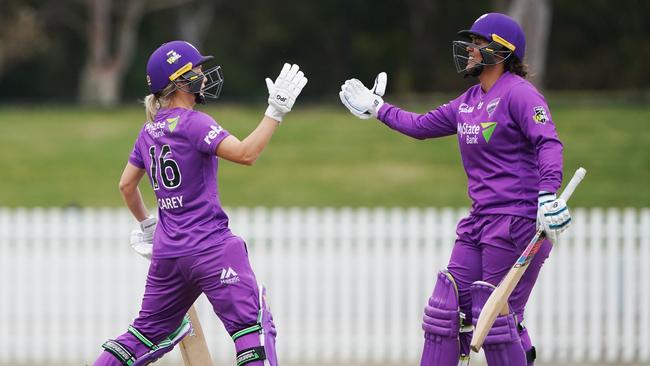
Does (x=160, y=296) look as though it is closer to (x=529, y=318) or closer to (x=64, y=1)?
(x=529, y=318)

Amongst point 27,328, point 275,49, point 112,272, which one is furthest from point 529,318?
point 275,49

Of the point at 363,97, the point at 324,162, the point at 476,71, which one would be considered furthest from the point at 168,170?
the point at 324,162

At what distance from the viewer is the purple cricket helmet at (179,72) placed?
Answer: 6402 millimetres

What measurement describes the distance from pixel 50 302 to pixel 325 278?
7.61ft

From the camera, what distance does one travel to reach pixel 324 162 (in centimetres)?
2136

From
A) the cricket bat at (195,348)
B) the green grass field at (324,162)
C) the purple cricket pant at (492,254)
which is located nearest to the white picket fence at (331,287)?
the cricket bat at (195,348)

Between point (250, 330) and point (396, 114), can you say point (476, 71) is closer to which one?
point (396, 114)

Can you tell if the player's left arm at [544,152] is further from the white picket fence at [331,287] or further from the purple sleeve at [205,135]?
the white picket fence at [331,287]

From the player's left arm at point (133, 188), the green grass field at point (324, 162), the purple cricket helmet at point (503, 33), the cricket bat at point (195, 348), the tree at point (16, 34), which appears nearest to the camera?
the purple cricket helmet at point (503, 33)

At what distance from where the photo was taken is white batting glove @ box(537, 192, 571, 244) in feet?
20.1

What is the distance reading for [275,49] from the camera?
151 ft

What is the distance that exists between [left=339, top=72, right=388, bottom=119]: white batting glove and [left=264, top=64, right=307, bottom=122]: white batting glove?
697 millimetres

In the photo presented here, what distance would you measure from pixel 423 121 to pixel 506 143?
63 centimetres

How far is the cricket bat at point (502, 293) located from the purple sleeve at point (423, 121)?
0.85 metres
